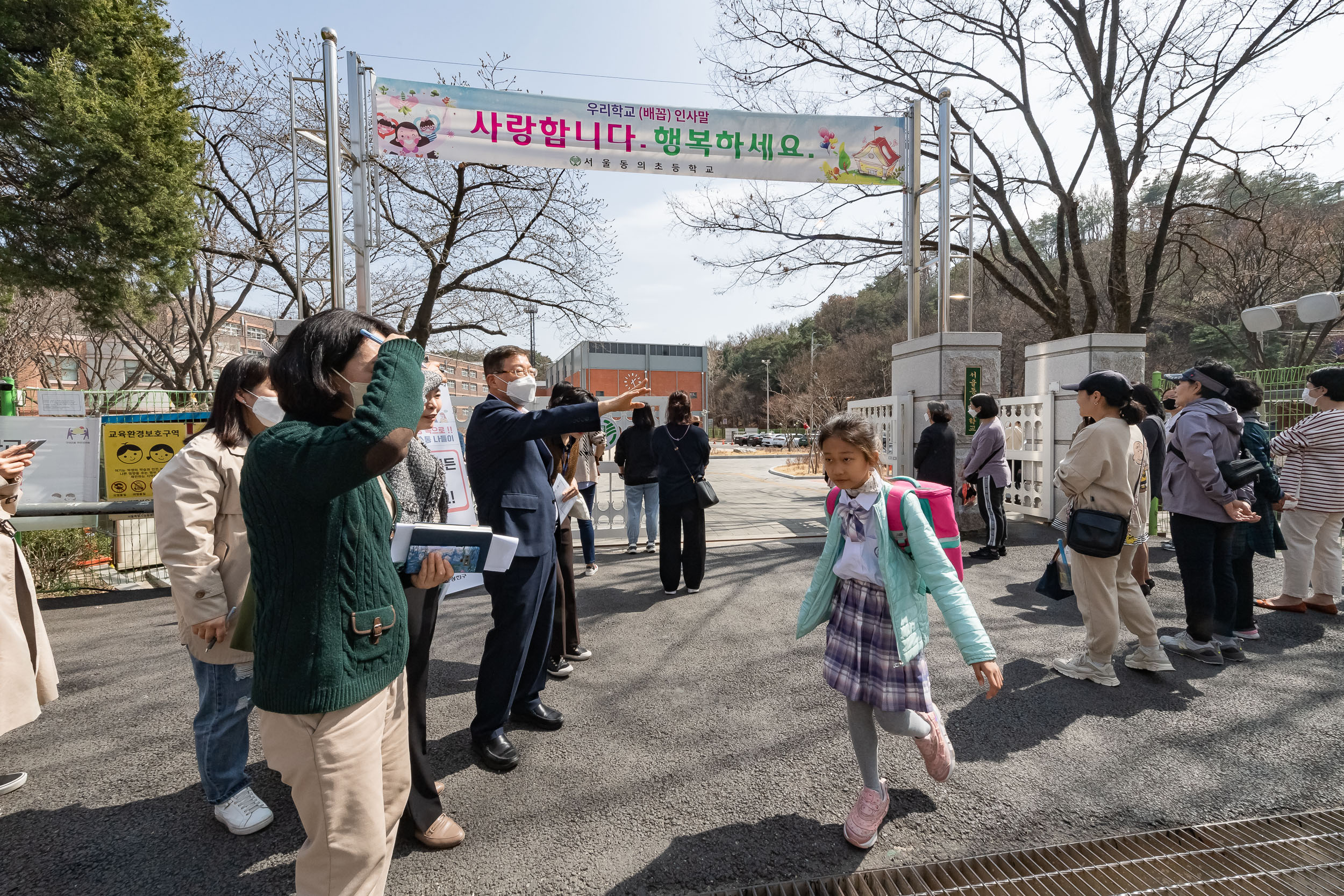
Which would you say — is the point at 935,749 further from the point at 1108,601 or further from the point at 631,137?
the point at 631,137

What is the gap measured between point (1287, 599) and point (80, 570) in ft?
37.3

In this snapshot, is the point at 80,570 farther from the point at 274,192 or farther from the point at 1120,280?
the point at 1120,280

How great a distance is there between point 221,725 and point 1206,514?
547 centimetres

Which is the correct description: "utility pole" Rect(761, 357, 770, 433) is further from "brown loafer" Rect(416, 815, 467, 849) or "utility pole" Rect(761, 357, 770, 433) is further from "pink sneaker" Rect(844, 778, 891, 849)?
"brown loafer" Rect(416, 815, 467, 849)

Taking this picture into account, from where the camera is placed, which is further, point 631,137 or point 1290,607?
point 631,137

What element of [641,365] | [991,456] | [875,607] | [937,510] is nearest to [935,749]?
[875,607]

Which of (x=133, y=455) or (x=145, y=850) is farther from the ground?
(x=133, y=455)

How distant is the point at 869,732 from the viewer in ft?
8.08

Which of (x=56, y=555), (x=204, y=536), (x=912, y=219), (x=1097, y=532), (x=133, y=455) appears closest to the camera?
(x=204, y=536)

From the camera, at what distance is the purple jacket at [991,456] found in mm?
7383

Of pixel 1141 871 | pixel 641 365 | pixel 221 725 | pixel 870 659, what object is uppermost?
pixel 641 365

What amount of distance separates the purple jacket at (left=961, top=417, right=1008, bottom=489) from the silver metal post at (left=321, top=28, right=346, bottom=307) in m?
7.07

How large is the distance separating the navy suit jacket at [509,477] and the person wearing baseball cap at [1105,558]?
3134 millimetres

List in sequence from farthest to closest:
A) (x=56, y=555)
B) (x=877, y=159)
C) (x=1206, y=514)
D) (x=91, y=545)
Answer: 1. (x=877, y=159)
2. (x=91, y=545)
3. (x=56, y=555)
4. (x=1206, y=514)
